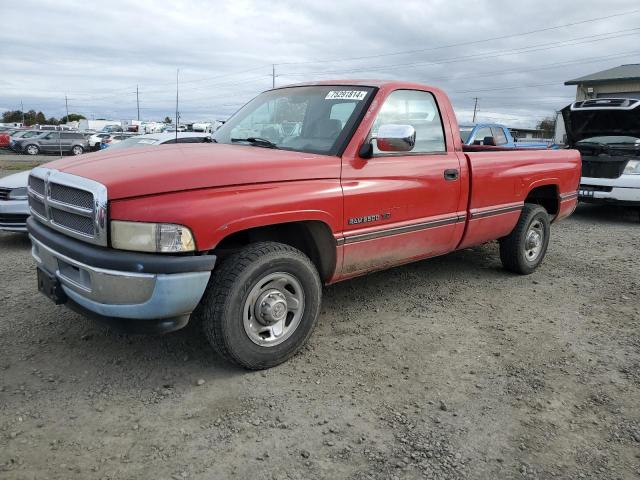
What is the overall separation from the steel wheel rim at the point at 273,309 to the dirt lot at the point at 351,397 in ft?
0.77

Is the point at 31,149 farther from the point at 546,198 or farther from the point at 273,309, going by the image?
the point at 273,309

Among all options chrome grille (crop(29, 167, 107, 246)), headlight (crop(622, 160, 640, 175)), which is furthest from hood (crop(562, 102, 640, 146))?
chrome grille (crop(29, 167, 107, 246))

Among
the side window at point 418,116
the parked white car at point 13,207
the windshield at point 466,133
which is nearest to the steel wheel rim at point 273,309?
the side window at point 418,116

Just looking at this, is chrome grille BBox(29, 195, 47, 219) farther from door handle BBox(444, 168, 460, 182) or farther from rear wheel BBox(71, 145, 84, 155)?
rear wheel BBox(71, 145, 84, 155)

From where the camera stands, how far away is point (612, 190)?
9.26m

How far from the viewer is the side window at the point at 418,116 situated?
412cm

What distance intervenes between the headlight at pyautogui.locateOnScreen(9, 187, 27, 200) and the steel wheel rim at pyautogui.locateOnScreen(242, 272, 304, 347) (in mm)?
4526

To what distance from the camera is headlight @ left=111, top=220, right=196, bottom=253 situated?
284 cm

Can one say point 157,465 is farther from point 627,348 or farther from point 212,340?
point 627,348

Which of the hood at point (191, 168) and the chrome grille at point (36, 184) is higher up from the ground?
the hood at point (191, 168)

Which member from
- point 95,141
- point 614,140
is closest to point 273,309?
point 614,140

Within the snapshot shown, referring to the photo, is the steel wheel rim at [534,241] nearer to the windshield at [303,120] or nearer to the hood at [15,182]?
the windshield at [303,120]

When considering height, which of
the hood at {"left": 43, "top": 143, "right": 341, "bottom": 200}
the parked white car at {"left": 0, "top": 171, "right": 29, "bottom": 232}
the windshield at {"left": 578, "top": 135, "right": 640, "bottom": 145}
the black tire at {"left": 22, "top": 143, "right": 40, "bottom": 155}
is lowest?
the black tire at {"left": 22, "top": 143, "right": 40, "bottom": 155}

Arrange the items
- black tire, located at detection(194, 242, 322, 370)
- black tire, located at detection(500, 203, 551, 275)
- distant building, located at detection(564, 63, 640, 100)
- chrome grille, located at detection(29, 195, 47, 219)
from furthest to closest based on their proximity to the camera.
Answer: distant building, located at detection(564, 63, 640, 100) → black tire, located at detection(500, 203, 551, 275) → chrome grille, located at detection(29, 195, 47, 219) → black tire, located at detection(194, 242, 322, 370)
